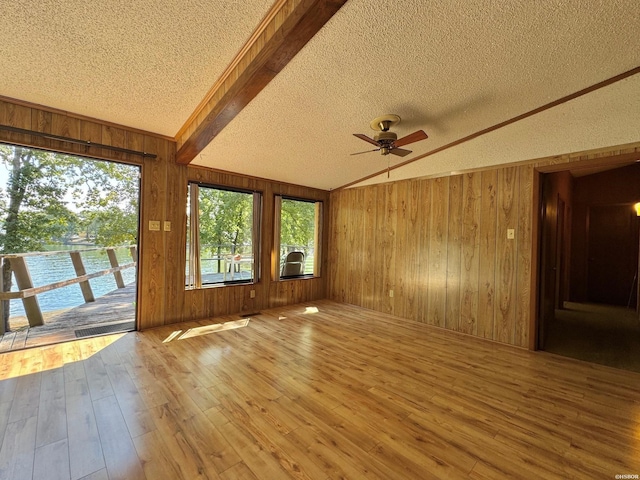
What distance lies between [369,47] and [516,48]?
114cm

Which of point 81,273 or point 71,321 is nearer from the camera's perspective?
point 71,321

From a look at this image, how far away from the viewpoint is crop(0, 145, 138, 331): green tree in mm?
3385

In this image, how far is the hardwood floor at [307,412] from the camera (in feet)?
4.77

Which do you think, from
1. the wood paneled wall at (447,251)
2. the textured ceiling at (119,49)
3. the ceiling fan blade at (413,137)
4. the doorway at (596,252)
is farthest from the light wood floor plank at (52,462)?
the doorway at (596,252)

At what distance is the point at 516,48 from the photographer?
2.06m

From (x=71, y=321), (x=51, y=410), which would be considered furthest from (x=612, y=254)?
(x=71, y=321)

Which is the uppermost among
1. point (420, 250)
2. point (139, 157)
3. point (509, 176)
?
point (139, 157)

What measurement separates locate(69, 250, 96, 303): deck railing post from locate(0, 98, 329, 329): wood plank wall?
1944 millimetres

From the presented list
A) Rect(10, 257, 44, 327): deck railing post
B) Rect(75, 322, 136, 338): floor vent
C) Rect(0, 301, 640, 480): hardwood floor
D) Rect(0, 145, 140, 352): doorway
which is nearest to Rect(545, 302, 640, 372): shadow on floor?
Rect(0, 301, 640, 480): hardwood floor

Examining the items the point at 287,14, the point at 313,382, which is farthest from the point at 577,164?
the point at 313,382

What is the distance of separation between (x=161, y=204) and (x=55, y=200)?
181 cm

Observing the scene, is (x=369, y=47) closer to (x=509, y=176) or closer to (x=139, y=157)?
(x=509, y=176)

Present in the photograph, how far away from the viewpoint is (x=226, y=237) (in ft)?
16.3

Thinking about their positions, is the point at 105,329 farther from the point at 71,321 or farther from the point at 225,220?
the point at 225,220
